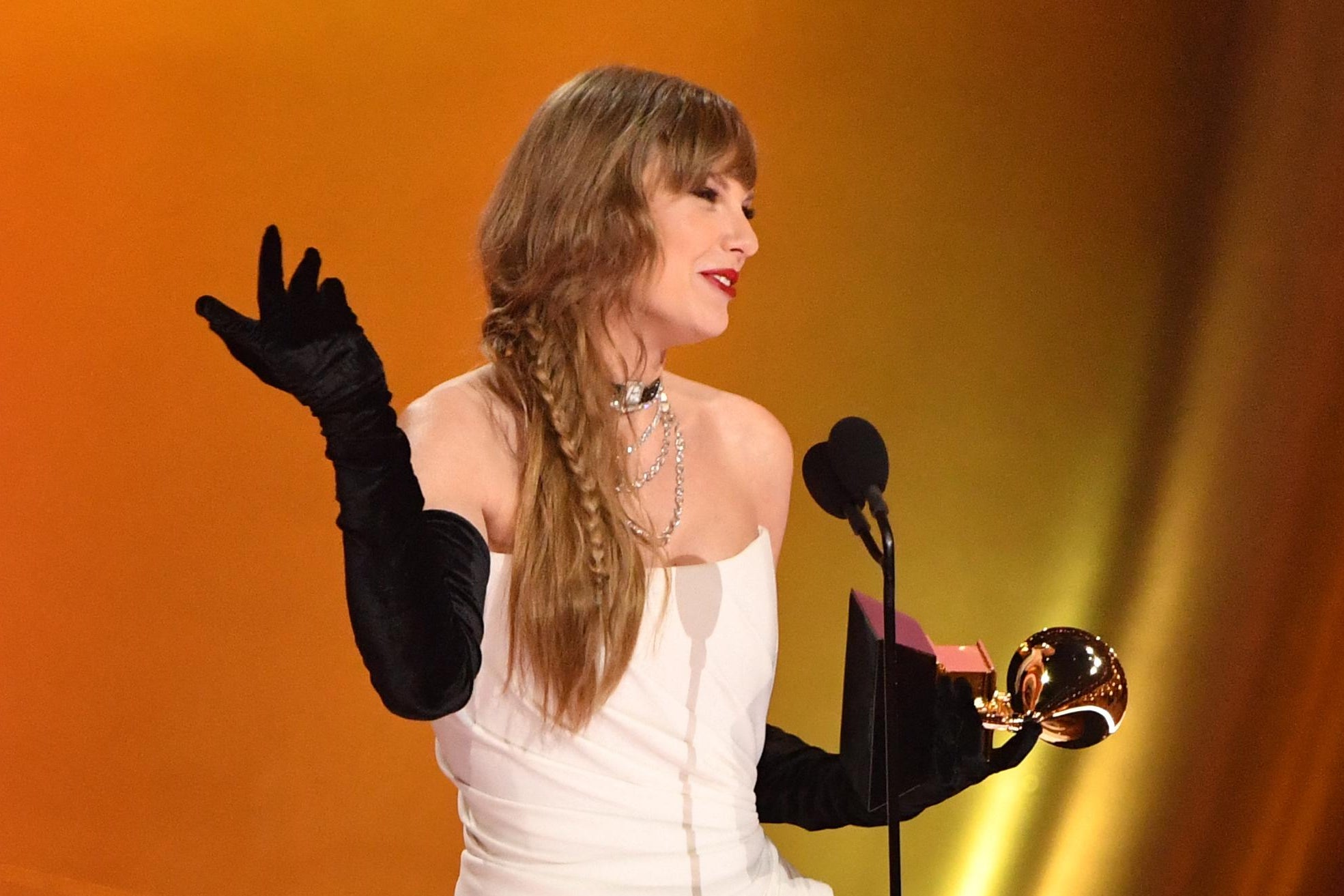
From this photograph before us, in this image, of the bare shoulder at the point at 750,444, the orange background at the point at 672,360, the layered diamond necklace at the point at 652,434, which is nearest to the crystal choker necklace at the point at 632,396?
the layered diamond necklace at the point at 652,434

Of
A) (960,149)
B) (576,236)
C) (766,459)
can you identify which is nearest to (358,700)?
(766,459)

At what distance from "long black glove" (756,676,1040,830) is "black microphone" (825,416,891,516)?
0.48 meters

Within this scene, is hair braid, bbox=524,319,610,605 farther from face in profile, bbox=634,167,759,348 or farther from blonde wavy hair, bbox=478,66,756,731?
face in profile, bbox=634,167,759,348

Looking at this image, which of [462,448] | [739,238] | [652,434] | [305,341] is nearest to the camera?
[305,341]

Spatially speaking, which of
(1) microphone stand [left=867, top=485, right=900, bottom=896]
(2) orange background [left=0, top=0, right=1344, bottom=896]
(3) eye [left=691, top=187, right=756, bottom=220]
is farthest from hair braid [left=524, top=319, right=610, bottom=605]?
(2) orange background [left=0, top=0, right=1344, bottom=896]

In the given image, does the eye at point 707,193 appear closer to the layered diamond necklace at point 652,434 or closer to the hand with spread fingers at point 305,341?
the layered diamond necklace at point 652,434

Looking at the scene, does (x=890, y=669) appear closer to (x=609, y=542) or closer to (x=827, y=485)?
(x=827, y=485)

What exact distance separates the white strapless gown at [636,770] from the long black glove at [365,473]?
272 mm

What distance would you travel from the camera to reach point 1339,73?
2.03 metres

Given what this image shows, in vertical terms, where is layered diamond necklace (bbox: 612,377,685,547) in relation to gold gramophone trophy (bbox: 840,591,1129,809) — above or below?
above

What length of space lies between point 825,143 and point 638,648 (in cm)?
127

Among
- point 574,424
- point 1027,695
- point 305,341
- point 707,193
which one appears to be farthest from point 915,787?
point 305,341

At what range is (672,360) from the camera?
239 cm

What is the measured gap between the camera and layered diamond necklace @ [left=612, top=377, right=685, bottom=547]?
1525mm
